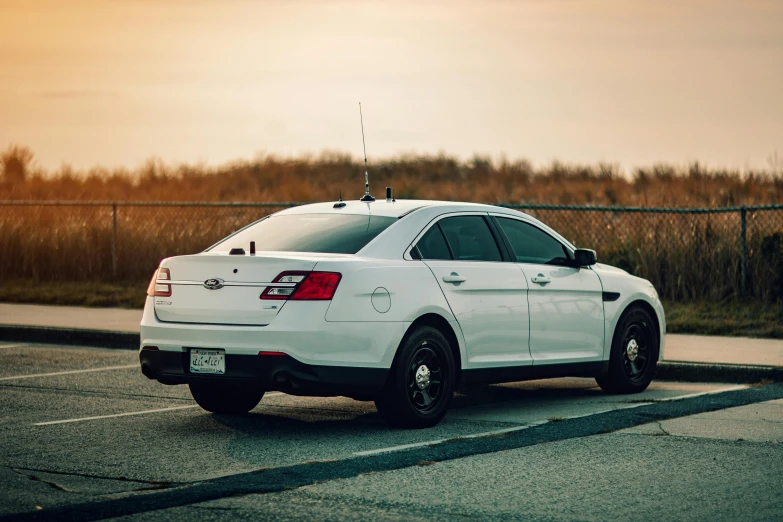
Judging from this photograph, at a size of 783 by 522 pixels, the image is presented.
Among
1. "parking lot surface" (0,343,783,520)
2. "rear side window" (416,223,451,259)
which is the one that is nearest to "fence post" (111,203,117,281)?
"parking lot surface" (0,343,783,520)

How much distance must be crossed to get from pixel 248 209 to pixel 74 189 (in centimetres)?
1082

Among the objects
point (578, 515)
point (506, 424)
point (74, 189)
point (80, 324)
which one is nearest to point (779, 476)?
point (578, 515)

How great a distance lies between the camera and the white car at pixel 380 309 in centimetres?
798

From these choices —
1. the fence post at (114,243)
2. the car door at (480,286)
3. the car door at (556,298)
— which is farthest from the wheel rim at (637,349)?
the fence post at (114,243)

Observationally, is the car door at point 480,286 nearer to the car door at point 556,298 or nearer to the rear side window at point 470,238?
the rear side window at point 470,238

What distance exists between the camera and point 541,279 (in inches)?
380

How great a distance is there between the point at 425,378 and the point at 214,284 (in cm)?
163

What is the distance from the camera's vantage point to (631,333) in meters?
10.6

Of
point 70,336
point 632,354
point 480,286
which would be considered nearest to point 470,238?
point 480,286

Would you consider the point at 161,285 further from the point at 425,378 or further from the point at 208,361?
the point at 425,378

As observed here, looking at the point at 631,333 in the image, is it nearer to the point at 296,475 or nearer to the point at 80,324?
the point at 296,475

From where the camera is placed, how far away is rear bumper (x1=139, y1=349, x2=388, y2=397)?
790 cm

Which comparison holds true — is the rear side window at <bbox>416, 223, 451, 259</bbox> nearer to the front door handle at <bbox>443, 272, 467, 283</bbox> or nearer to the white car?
the white car

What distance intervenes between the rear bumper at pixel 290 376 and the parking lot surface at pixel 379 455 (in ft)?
1.15
